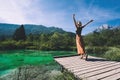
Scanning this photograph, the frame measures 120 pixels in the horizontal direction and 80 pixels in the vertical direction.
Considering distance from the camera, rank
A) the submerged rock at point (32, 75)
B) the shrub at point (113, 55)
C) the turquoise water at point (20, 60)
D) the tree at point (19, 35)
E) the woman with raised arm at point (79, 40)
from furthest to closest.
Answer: the tree at point (19, 35), the turquoise water at point (20, 60), the shrub at point (113, 55), the submerged rock at point (32, 75), the woman with raised arm at point (79, 40)

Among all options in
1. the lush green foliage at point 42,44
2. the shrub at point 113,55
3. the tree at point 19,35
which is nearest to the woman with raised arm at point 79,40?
the shrub at point 113,55

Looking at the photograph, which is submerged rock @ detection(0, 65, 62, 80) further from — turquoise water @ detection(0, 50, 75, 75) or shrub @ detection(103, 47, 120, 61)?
shrub @ detection(103, 47, 120, 61)

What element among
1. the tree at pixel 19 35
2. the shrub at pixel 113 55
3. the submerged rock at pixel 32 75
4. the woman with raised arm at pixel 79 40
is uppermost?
the tree at pixel 19 35

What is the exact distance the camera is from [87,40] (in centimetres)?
5281

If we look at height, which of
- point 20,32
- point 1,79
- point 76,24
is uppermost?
point 20,32

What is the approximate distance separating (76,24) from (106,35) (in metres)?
52.3

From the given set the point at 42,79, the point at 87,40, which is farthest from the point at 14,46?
the point at 42,79

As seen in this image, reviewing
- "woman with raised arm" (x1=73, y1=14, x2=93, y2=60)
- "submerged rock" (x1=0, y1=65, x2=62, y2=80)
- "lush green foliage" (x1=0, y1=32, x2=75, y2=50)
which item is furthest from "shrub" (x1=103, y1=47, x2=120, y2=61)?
"lush green foliage" (x1=0, y1=32, x2=75, y2=50)

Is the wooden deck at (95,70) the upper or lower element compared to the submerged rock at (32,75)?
upper

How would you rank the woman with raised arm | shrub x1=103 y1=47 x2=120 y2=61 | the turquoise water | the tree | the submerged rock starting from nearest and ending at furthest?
the woman with raised arm, the submerged rock, shrub x1=103 y1=47 x2=120 y2=61, the turquoise water, the tree

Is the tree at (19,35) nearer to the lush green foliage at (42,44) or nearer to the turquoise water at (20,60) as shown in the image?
the lush green foliage at (42,44)

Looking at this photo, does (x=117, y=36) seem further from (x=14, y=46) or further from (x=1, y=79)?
(x=1, y=79)

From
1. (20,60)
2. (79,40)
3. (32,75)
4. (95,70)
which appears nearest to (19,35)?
(20,60)

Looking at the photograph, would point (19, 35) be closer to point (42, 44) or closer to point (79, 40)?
point (42, 44)
